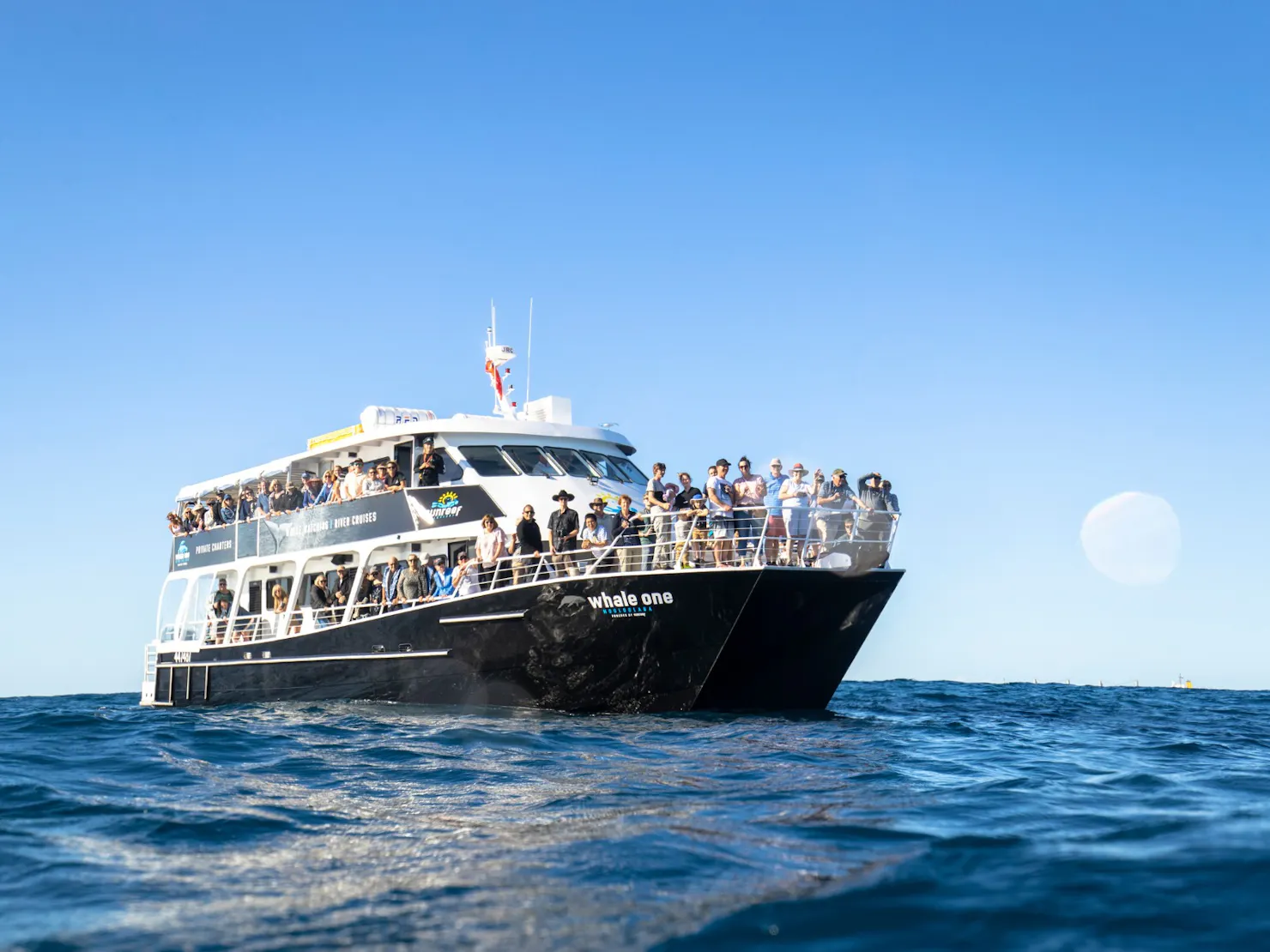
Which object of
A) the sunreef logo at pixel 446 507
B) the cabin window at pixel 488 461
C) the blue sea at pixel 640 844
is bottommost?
the blue sea at pixel 640 844

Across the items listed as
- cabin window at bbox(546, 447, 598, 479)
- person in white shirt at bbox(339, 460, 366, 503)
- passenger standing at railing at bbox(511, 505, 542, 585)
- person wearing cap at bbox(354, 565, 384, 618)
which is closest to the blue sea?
passenger standing at railing at bbox(511, 505, 542, 585)

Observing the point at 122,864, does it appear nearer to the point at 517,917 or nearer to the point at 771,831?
the point at 517,917

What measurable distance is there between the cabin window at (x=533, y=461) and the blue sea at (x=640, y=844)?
6815 mm

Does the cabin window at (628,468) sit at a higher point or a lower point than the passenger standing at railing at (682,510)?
higher

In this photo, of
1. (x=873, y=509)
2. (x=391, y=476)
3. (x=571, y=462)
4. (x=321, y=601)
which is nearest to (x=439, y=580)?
(x=391, y=476)

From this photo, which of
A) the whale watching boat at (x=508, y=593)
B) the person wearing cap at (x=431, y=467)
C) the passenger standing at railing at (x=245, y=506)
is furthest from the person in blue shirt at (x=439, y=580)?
the passenger standing at railing at (x=245, y=506)

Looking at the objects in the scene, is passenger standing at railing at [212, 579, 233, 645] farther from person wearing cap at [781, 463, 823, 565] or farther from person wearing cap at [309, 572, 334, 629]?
person wearing cap at [781, 463, 823, 565]

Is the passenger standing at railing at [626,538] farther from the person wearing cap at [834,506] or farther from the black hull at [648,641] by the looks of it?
the person wearing cap at [834,506]

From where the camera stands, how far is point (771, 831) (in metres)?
6.64

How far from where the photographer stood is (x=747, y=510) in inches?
583

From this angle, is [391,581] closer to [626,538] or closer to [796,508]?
[626,538]

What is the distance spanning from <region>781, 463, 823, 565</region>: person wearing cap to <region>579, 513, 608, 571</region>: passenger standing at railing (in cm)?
238

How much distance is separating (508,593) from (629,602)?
6.26 ft

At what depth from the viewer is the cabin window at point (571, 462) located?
61.9 feet
